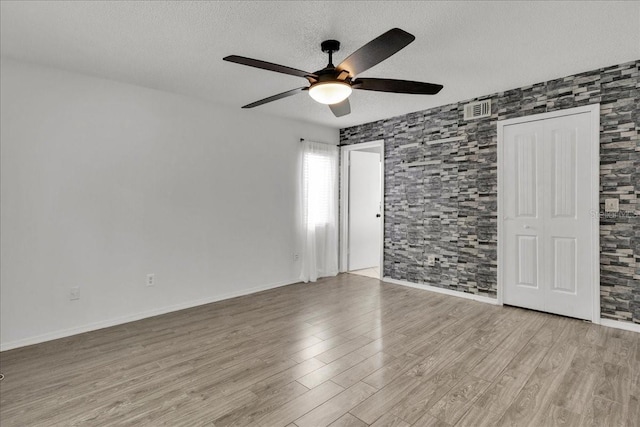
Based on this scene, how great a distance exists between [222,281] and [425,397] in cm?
288

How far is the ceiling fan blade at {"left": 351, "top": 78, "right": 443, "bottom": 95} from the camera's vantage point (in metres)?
2.32

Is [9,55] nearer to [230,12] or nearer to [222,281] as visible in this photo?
[230,12]

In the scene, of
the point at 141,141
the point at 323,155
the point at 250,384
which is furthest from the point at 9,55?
the point at 323,155

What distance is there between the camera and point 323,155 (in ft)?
17.2

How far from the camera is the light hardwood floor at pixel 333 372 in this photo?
6.14ft

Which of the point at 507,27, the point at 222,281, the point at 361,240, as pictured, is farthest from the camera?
the point at 361,240

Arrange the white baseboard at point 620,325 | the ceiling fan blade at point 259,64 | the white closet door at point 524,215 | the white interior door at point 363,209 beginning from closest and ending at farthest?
1. the ceiling fan blade at point 259,64
2. the white baseboard at point 620,325
3. the white closet door at point 524,215
4. the white interior door at point 363,209

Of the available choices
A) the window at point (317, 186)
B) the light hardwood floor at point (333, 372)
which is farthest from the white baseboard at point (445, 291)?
the window at point (317, 186)

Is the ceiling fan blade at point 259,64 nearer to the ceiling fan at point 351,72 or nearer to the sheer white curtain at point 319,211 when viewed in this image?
the ceiling fan at point 351,72

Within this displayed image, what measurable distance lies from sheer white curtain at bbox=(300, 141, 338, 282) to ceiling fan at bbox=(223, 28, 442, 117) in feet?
8.40

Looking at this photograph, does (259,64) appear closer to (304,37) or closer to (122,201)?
(304,37)

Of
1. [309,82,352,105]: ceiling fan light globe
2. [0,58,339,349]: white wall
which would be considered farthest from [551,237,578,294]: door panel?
[0,58,339,349]: white wall

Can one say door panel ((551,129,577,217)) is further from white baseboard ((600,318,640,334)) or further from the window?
the window

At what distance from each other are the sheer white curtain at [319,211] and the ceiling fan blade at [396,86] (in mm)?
2636
